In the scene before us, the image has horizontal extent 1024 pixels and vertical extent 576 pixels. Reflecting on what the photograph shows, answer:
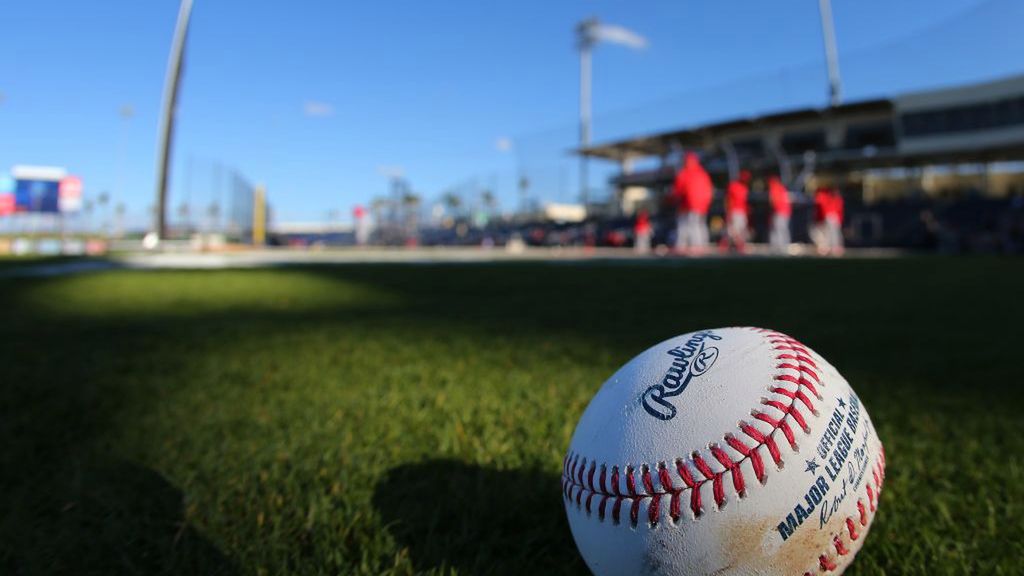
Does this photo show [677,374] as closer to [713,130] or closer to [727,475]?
[727,475]

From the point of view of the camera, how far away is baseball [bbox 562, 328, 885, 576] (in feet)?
3.29

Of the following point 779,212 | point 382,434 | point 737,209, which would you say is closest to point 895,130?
point 779,212

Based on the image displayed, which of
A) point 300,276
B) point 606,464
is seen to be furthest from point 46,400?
point 300,276

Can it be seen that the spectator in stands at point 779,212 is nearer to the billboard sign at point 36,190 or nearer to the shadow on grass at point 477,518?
the shadow on grass at point 477,518

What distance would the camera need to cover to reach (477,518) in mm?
1382

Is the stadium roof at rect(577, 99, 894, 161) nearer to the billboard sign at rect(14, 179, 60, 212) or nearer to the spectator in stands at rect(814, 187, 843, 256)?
the spectator in stands at rect(814, 187, 843, 256)

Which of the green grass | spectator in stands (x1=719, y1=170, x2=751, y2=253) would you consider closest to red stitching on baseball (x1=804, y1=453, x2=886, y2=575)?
the green grass

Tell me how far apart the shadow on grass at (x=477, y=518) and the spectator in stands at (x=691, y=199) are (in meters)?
13.6

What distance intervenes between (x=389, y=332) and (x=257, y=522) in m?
2.54

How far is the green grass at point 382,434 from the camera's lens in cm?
126

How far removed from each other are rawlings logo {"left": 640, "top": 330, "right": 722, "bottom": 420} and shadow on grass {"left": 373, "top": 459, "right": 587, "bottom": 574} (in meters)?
0.38

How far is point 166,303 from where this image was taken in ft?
18.8

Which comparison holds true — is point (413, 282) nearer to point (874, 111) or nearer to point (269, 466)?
point (269, 466)

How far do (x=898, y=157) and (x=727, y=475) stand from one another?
41.3 metres
